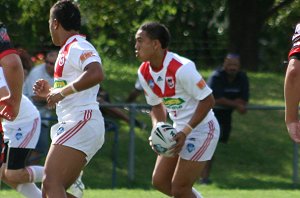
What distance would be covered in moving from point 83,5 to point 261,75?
185 inches

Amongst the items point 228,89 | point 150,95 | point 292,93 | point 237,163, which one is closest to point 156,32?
point 150,95

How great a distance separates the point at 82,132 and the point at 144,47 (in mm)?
1163

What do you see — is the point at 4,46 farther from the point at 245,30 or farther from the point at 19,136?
the point at 245,30

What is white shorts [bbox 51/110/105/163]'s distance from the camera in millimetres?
7875

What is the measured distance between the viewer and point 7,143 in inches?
398

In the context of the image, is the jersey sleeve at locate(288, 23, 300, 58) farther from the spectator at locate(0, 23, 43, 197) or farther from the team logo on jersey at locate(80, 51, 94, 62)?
the spectator at locate(0, 23, 43, 197)

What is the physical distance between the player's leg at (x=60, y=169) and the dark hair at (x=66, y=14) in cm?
94

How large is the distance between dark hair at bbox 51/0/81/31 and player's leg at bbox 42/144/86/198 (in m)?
0.94

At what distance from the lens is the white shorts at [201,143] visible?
8.81 m

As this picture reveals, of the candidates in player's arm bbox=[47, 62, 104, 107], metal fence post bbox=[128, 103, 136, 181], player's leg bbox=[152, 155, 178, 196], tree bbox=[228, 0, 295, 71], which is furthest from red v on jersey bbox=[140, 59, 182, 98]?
tree bbox=[228, 0, 295, 71]

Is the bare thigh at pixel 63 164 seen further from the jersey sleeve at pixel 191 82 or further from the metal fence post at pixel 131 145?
the metal fence post at pixel 131 145

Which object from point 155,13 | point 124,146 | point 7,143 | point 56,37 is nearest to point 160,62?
point 56,37

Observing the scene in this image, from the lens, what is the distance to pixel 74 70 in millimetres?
7906

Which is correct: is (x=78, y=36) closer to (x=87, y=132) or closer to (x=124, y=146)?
(x=87, y=132)
